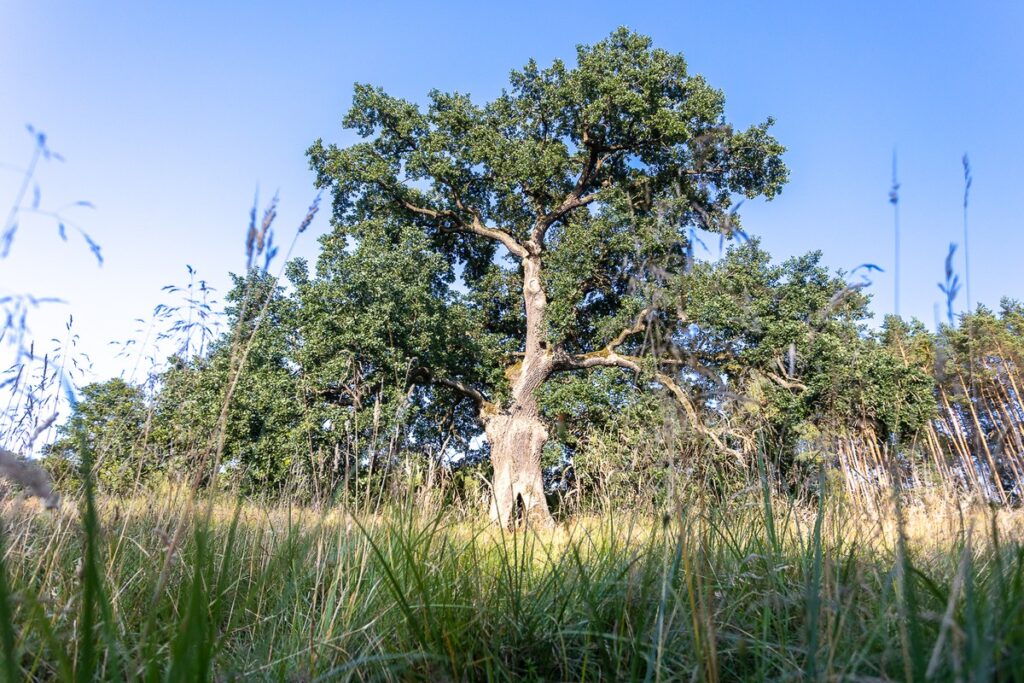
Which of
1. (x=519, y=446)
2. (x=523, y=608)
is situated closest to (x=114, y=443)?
(x=523, y=608)

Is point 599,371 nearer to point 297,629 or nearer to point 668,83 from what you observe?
point 668,83

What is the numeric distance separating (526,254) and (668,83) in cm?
483

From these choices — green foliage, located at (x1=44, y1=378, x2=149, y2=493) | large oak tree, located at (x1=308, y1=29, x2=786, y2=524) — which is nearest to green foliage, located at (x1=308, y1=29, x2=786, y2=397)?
large oak tree, located at (x1=308, y1=29, x2=786, y2=524)

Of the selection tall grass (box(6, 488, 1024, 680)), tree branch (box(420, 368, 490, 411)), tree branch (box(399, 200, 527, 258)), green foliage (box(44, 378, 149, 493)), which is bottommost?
tall grass (box(6, 488, 1024, 680))

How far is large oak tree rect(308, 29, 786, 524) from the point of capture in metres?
12.8

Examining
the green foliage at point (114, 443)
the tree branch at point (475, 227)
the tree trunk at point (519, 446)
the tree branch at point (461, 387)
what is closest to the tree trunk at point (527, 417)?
the tree trunk at point (519, 446)

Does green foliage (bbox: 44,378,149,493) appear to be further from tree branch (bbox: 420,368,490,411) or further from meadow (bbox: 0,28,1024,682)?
tree branch (bbox: 420,368,490,411)

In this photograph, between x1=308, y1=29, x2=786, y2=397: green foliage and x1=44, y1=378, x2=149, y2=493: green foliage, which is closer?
x1=44, y1=378, x2=149, y2=493: green foliage

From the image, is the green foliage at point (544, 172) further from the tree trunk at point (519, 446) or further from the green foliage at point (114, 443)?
the green foliage at point (114, 443)

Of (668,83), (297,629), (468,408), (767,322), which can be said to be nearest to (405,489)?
(297,629)

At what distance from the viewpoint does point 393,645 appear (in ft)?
5.91

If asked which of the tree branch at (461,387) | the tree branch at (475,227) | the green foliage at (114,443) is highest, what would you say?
the tree branch at (475,227)

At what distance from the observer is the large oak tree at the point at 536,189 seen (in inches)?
503

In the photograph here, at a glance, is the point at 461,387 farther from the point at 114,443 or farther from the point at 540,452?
the point at 114,443
